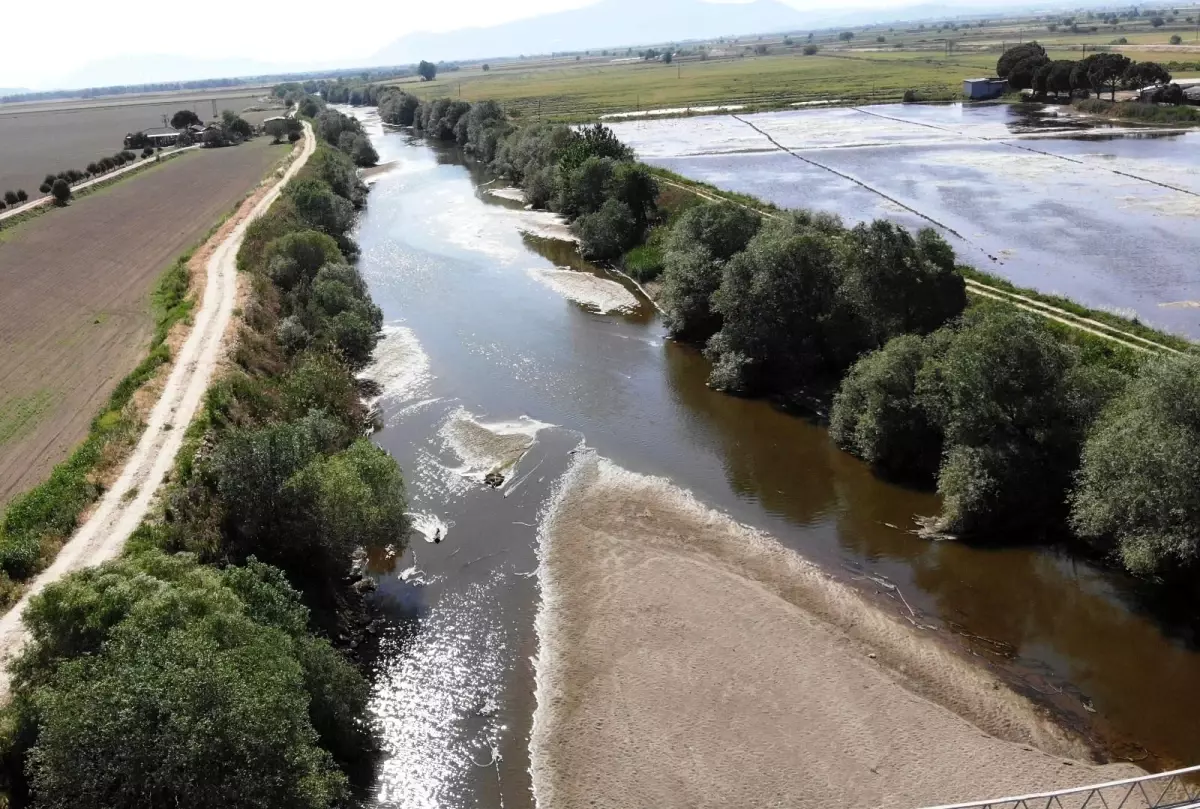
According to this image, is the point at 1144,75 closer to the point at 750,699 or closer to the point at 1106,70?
the point at 1106,70

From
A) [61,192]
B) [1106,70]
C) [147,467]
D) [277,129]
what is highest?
[1106,70]

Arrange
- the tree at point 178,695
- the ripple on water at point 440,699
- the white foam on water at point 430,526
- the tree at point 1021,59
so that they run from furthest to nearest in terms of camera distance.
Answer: the tree at point 1021,59 < the white foam on water at point 430,526 < the ripple on water at point 440,699 < the tree at point 178,695

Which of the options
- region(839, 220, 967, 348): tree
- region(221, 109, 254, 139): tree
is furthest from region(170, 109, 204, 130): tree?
region(839, 220, 967, 348): tree

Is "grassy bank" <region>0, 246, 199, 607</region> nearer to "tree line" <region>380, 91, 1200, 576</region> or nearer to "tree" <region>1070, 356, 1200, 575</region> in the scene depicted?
"tree line" <region>380, 91, 1200, 576</region>

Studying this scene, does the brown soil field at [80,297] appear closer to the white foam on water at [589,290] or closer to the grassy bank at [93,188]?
the grassy bank at [93,188]

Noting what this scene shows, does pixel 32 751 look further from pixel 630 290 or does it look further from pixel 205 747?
pixel 630 290

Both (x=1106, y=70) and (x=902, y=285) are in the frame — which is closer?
(x=902, y=285)

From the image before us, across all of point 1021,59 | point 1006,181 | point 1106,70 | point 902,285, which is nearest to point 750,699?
point 902,285

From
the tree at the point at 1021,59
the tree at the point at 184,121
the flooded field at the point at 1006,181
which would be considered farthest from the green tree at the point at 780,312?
the tree at the point at 184,121
